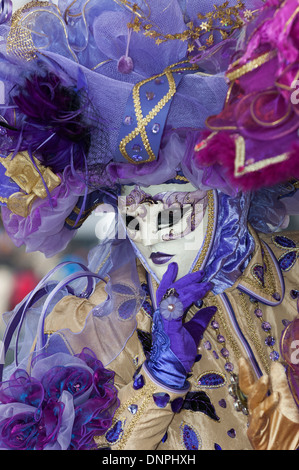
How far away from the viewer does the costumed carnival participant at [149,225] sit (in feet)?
3.00

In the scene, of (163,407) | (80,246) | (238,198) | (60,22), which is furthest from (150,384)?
(80,246)

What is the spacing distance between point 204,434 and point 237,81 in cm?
79

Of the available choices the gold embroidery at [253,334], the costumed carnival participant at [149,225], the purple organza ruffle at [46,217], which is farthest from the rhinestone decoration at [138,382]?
the purple organza ruffle at [46,217]

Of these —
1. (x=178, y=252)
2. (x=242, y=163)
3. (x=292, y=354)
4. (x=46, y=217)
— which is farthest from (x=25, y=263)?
(x=242, y=163)

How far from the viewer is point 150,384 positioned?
3.53ft

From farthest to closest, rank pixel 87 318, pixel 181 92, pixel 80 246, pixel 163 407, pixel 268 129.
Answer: pixel 80 246 < pixel 87 318 < pixel 163 407 < pixel 181 92 < pixel 268 129

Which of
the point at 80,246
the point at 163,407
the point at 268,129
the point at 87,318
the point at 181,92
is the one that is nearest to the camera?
the point at 268,129

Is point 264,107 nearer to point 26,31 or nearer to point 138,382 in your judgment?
point 26,31

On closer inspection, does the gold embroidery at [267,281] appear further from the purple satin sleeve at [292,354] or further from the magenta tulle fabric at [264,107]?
the magenta tulle fabric at [264,107]

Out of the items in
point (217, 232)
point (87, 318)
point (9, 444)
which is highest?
point (217, 232)

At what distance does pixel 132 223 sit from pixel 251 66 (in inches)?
20.4

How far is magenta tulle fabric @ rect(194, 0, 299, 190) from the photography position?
2.11 ft

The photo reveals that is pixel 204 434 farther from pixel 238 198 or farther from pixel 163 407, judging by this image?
pixel 238 198

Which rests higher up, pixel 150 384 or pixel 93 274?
pixel 93 274
